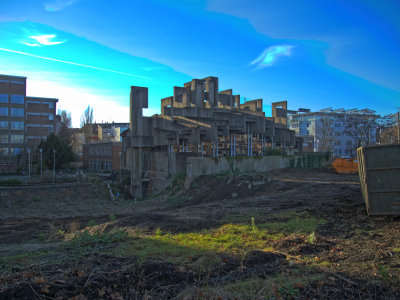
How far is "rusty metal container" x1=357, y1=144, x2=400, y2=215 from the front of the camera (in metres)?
7.79

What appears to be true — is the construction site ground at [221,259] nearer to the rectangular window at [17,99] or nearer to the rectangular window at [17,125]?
the rectangular window at [17,125]

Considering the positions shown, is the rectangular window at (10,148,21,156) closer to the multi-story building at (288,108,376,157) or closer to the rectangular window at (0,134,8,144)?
the rectangular window at (0,134,8,144)

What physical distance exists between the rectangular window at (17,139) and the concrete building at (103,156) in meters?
10.1

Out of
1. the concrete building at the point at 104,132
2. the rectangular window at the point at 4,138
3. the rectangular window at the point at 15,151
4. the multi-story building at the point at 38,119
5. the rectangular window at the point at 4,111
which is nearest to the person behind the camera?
the rectangular window at the point at 4,138

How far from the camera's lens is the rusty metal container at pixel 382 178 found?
779 centimetres

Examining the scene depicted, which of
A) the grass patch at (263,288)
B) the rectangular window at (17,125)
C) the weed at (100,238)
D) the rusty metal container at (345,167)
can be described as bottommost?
A: the weed at (100,238)

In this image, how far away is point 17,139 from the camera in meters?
48.9

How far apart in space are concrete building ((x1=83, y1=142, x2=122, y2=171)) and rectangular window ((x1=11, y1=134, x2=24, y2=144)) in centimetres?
1014

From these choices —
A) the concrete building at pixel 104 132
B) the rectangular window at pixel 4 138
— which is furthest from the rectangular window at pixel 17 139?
the concrete building at pixel 104 132

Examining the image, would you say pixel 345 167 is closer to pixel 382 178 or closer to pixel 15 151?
pixel 382 178

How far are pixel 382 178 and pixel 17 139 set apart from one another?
52.8m

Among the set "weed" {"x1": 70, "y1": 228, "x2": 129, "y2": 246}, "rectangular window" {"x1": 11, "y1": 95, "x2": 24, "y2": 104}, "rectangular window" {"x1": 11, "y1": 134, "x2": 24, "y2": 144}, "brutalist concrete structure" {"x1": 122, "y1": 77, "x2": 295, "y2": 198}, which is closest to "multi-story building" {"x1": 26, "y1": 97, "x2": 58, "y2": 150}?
"rectangular window" {"x1": 11, "y1": 134, "x2": 24, "y2": 144}

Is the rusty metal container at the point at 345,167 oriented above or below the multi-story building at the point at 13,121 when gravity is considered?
below

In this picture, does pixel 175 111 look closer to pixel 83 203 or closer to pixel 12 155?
pixel 83 203
